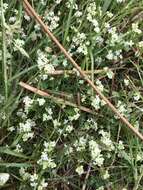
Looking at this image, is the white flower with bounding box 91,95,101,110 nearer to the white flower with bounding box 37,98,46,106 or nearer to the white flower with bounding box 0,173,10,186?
the white flower with bounding box 37,98,46,106

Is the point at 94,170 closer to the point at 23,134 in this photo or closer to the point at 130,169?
the point at 130,169

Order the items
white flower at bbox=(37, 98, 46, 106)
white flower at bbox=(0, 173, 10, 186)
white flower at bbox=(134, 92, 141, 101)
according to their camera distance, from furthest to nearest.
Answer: white flower at bbox=(134, 92, 141, 101) → white flower at bbox=(37, 98, 46, 106) → white flower at bbox=(0, 173, 10, 186)

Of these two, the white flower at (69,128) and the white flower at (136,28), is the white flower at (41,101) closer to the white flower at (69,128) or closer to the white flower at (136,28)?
the white flower at (69,128)

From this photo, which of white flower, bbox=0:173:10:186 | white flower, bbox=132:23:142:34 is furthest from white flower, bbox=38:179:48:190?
white flower, bbox=132:23:142:34

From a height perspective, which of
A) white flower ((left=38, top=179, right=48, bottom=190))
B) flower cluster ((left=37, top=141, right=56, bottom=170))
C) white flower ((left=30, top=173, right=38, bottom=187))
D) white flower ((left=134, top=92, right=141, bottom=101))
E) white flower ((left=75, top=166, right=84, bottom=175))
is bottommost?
white flower ((left=38, top=179, right=48, bottom=190))

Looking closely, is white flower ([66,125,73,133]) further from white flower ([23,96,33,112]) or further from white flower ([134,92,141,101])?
white flower ([134,92,141,101])

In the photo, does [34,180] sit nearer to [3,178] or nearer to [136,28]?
[3,178]

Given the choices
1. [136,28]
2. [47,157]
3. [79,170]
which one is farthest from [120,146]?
[136,28]

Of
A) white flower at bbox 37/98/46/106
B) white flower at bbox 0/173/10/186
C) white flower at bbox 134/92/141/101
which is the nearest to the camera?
white flower at bbox 0/173/10/186

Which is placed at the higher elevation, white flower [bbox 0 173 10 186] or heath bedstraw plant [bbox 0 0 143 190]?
heath bedstraw plant [bbox 0 0 143 190]

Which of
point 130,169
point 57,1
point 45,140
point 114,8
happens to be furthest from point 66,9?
point 130,169

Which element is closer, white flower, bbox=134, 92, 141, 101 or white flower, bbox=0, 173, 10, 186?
white flower, bbox=0, 173, 10, 186
